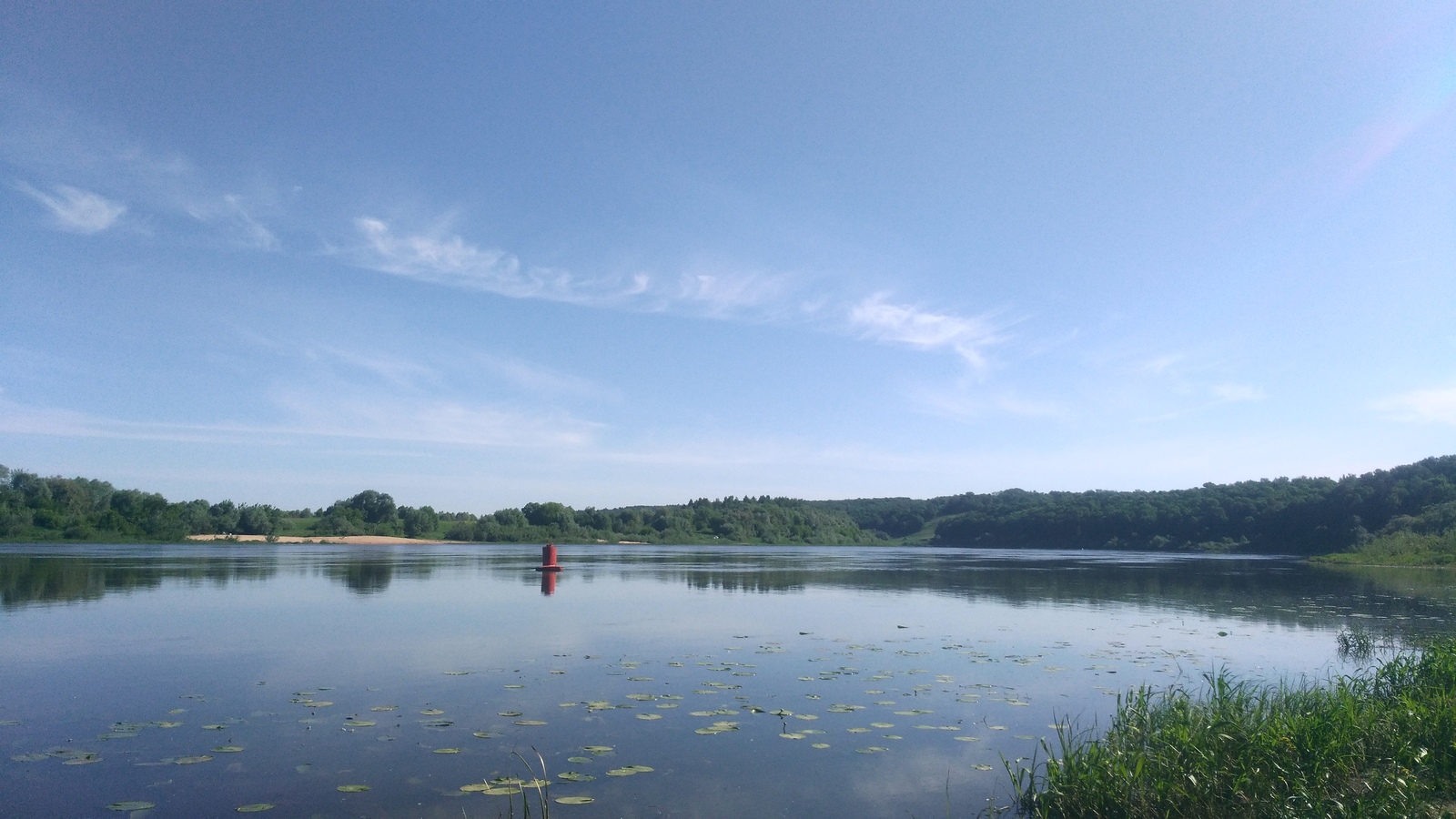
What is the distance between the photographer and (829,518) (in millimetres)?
193500

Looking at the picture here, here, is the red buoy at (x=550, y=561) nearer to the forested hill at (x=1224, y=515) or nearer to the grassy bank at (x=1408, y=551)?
the grassy bank at (x=1408, y=551)

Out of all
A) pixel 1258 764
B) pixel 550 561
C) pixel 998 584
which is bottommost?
pixel 998 584

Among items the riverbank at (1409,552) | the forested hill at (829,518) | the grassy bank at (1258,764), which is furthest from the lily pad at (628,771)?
the forested hill at (829,518)

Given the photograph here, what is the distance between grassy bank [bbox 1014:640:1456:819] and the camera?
730 cm

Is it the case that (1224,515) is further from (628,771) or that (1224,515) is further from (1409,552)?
(628,771)

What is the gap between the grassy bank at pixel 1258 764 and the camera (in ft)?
24.0

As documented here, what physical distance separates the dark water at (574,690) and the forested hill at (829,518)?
73.7 meters

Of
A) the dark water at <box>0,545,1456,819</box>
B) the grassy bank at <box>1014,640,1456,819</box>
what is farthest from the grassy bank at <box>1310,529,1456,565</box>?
the grassy bank at <box>1014,640,1456,819</box>

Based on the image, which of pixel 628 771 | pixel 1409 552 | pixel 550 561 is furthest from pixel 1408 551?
pixel 628 771

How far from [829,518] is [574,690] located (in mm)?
183840

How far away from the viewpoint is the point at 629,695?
12.6 m

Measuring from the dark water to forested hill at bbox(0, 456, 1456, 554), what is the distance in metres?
73.7

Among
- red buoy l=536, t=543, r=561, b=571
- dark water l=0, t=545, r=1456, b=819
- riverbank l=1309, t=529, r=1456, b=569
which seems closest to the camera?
dark water l=0, t=545, r=1456, b=819

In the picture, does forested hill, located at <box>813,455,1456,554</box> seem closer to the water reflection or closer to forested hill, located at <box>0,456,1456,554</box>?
forested hill, located at <box>0,456,1456,554</box>
